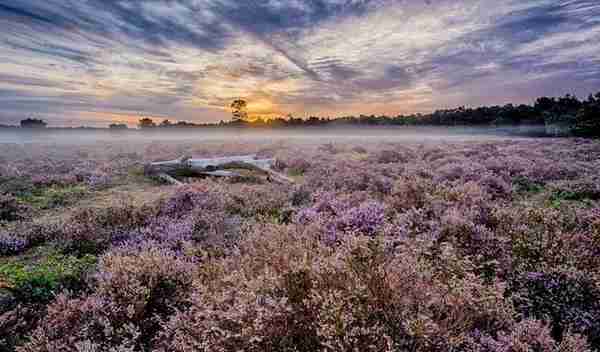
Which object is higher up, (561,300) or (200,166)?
(200,166)

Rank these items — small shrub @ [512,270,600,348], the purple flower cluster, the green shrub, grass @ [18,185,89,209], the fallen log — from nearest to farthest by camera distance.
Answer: small shrub @ [512,270,600,348] < the green shrub < the purple flower cluster < grass @ [18,185,89,209] < the fallen log

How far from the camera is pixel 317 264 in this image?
2.78 m

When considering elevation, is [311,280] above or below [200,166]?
below

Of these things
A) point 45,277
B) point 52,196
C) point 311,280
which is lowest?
point 45,277

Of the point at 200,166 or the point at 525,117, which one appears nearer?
the point at 200,166

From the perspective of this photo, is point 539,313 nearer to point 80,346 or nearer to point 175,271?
point 175,271

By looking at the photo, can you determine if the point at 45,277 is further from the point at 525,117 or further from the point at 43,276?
the point at 525,117

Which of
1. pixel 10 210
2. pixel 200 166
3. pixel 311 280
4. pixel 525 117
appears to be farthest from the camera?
pixel 525 117

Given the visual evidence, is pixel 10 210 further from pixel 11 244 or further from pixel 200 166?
pixel 200 166

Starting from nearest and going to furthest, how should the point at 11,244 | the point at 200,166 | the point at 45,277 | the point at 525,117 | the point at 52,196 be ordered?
the point at 45,277, the point at 11,244, the point at 52,196, the point at 200,166, the point at 525,117

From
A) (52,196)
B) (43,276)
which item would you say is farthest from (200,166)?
(43,276)

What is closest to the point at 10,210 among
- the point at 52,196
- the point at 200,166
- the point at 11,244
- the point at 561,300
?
the point at 52,196

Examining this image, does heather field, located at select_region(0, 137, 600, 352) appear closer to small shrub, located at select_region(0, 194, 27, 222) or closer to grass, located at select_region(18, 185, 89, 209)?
small shrub, located at select_region(0, 194, 27, 222)

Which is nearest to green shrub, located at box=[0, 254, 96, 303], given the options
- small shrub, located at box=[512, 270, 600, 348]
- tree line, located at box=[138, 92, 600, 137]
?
small shrub, located at box=[512, 270, 600, 348]
